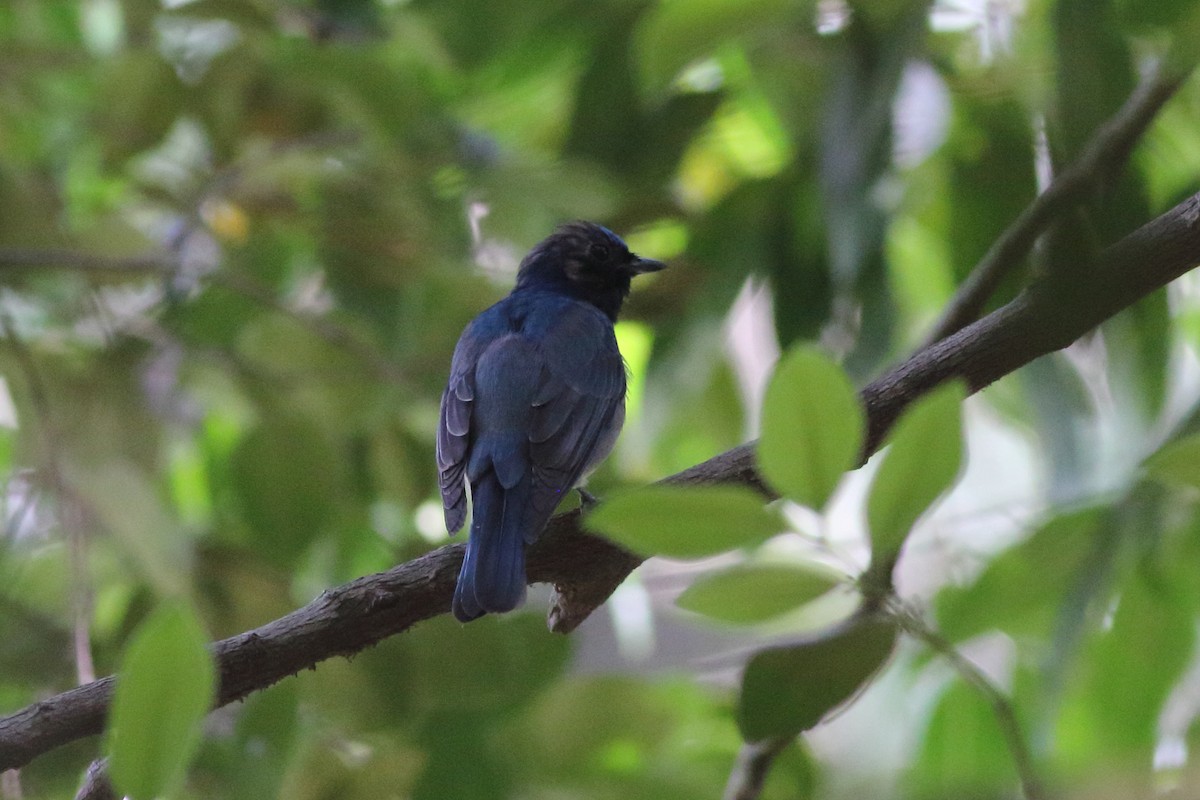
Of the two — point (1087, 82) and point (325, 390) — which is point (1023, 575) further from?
point (325, 390)

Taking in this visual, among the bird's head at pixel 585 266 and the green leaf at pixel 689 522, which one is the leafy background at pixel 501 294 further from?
the green leaf at pixel 689 522

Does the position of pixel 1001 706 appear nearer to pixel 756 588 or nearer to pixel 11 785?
pixel 756 588

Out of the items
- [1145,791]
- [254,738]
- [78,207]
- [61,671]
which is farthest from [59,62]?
[1145,791]

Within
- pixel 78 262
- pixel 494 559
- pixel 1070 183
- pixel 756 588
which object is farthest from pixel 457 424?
pixel 756 588

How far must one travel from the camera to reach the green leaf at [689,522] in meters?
1.11

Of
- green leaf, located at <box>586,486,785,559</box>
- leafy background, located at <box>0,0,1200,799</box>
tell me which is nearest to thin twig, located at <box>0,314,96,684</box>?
leafy background, located at <box>0,0,1200,799</box>

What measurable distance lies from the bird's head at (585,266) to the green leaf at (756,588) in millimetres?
2542

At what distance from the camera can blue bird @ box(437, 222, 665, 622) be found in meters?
2.23

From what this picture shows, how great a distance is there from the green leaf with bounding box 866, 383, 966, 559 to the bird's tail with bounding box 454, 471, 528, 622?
0.91 metres

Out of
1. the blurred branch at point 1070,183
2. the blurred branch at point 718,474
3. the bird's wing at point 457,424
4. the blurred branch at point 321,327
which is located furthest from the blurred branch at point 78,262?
the blurred branch at point 1070,183

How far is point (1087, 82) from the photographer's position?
7.14 ft

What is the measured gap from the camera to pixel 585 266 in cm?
418

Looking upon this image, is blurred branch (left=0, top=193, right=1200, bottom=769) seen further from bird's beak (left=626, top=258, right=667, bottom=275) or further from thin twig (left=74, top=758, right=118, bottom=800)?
bird's beak (left=626, top=258, right=667, bottom=275)

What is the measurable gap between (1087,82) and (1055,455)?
2.64 ft
